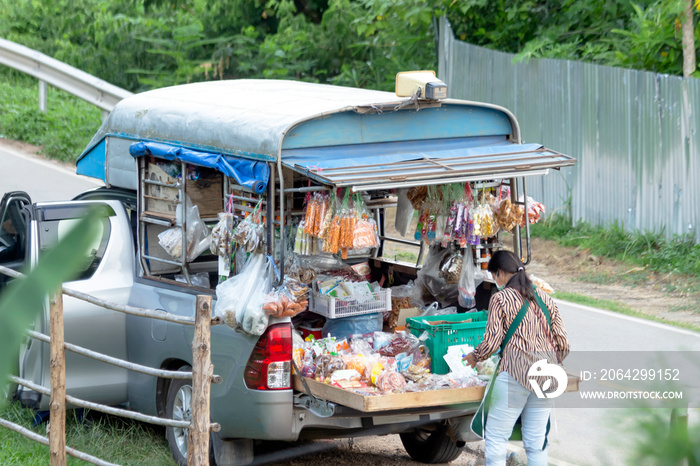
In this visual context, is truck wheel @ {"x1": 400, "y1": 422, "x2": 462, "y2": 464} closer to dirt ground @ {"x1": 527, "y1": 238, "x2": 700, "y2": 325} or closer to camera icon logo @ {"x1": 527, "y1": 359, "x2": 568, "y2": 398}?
camera icon logo @ {"x1": 527, "y1": 359, "x2": 568, "y2": 398}

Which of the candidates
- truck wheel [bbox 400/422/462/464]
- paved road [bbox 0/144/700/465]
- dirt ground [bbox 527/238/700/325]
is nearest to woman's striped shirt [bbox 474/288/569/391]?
paved road [bbox 0/144/700/465]

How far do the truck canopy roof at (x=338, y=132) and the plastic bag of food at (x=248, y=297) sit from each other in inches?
24.3

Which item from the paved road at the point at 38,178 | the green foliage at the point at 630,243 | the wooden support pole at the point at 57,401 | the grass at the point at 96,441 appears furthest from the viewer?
the paved road at the point at 38,178

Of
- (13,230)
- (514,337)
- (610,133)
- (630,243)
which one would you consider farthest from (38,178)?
A: (514,337)

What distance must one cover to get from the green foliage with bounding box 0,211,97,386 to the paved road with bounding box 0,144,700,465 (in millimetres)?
510

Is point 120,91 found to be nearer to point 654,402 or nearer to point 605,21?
point 605,21

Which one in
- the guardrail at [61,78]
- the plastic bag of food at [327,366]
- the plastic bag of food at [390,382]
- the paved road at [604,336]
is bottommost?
the paved road at [604,336]

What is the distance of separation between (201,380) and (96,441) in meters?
1.64

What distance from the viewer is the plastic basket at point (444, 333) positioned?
5.41 m

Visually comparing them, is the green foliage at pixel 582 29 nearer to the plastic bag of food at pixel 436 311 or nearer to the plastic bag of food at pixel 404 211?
the plastic bag of food at pixel 404 211

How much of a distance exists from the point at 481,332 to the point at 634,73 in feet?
24.6

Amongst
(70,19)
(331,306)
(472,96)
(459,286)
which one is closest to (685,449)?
(331,306)

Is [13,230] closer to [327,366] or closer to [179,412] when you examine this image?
[179,412]

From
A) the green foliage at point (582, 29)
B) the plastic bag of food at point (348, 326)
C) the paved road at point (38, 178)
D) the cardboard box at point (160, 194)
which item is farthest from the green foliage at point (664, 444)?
the paved road at point (38, 178)
